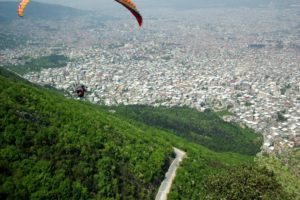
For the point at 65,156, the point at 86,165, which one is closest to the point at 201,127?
the point at 86,165

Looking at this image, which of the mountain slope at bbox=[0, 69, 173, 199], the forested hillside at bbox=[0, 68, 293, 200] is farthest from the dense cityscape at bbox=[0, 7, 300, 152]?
the mountain slope at bbox=[0, 69, 173, 199]

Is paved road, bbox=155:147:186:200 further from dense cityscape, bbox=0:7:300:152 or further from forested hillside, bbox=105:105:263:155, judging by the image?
dense cityscape, bbox=0:7:300:152

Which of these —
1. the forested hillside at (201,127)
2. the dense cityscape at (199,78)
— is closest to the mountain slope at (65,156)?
the forested hillside at (201,127)

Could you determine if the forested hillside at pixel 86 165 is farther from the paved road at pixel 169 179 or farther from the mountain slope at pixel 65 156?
the paved road at pixel 169 179

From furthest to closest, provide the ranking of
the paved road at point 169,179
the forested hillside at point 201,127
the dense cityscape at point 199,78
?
1. the dense cityscape at point 199,78
2. the forested hillside at point 201,127
3. the paved road at point 169,179

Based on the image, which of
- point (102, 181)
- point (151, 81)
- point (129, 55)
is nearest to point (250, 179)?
point (102, 181)

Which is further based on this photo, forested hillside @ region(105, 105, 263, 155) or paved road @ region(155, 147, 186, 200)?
forested hillside @ region(105, 105, 263, 155)

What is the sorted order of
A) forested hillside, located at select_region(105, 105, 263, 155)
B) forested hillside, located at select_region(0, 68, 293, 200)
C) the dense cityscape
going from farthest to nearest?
1. the dense cityscape
2. forested hillside, located at select_region(105, 105, 263, 155)
3. forested hillside, located at select_region(0, 68, 293, 200)

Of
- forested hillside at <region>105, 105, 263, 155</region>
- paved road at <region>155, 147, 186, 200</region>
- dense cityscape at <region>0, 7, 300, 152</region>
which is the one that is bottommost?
forested hillside at <region>105, 105, 263, 155</region>

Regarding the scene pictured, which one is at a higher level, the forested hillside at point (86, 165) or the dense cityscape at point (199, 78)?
the forested hillside at point (86, 165)
